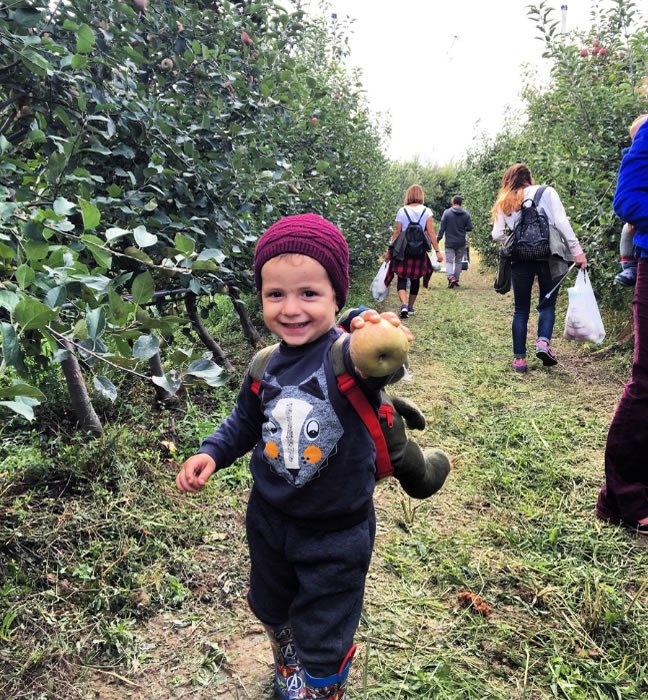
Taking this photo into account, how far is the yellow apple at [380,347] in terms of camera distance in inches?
39.8

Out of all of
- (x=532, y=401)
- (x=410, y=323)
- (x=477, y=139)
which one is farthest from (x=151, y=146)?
(x=477, y=139)

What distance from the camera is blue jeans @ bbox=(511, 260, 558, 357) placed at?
13.1ft

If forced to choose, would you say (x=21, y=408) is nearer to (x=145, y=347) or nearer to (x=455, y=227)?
(x=145, y=347)

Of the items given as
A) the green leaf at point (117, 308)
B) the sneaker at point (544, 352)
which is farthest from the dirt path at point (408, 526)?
the green leaf at point (117, 308)

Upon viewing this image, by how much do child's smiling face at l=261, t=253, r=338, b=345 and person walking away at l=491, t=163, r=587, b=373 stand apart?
318 centimetres

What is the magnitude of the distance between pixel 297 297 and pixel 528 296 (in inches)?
136

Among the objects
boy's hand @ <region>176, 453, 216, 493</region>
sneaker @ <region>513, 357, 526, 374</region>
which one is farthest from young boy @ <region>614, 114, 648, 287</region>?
boy's hand @ <region>176, 453, 216, 493</region>

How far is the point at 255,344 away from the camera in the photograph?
3992mm

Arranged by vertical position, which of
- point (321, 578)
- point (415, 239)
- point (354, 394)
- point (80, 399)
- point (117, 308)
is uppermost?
point (415, 239)

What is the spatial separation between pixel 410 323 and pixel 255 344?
8.77ft

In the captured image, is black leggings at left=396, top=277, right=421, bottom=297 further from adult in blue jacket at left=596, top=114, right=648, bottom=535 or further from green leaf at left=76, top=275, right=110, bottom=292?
green leaf at left=76, top=275, right=110, bottom=292

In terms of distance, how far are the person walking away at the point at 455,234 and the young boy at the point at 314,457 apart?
8.39 meters

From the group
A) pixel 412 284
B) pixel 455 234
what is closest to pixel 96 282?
pixel 412 284

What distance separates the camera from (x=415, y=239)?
6109 millimetres
